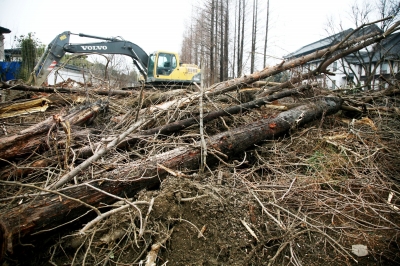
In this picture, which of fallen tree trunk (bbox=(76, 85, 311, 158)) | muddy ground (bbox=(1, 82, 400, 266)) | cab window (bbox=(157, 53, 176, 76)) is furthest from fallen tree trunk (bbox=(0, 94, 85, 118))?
cab window (bbox=(157, 53, 176, 76))

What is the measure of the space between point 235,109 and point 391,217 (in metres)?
2.38

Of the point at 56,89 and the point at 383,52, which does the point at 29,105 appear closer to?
the point at 56,89

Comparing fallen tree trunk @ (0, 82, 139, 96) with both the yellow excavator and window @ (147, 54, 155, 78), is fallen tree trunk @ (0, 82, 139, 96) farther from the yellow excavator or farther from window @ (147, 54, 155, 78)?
window @ (147, 54, 155, 78)

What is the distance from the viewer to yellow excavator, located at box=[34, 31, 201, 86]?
731 cm

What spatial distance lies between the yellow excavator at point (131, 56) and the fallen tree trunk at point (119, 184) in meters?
4.22

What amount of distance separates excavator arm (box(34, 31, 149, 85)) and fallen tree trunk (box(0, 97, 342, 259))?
226 inches

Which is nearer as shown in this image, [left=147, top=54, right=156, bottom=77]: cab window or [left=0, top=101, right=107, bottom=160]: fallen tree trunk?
[left=0, top=101, right=107, bottom=160]: fallen tree trunk

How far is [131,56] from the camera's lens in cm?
898

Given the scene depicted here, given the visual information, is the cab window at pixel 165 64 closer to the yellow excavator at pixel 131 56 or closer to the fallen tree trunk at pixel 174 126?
the yellow excavator at pixel 131 56

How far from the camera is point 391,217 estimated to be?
211cm

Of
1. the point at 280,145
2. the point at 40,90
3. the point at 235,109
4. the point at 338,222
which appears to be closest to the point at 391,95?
the point at 280,145

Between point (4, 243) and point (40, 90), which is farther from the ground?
point (40, 90)

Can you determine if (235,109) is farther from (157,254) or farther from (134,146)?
(157,254)

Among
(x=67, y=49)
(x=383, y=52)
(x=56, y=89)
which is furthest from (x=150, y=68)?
(x=383, y=52)
